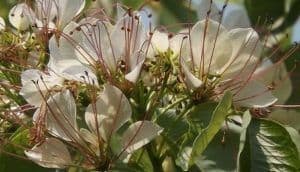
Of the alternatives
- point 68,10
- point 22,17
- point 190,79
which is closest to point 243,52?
point 190,79

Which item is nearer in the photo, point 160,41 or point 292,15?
point 160,41

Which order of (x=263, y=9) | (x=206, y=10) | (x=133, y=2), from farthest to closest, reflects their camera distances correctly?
(x=263, y=9) < (x=133, y=2) < (x=206, y=10)

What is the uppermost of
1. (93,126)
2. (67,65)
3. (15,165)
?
(67,65)

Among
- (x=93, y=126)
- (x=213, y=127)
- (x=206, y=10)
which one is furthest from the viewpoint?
(x=206, y=10)

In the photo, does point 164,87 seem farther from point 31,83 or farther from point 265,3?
point 265,3

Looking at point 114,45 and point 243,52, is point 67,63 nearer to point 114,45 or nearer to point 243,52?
point 114,45

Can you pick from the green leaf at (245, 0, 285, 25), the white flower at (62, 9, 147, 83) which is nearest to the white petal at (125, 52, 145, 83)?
the white flower at (62, 9, 147, 83)

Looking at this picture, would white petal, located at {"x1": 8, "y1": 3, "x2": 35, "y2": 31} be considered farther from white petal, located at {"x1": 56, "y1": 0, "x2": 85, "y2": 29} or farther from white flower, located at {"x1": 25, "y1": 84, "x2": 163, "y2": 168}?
white flower, located at {"x1": 25, "y1": 84, "x2": 163, "y2": 168}

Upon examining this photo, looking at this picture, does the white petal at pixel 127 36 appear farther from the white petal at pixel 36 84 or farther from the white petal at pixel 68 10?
the white petal at pixel 68 10
